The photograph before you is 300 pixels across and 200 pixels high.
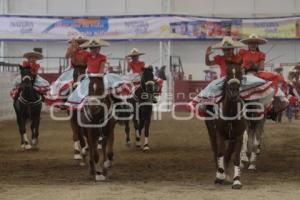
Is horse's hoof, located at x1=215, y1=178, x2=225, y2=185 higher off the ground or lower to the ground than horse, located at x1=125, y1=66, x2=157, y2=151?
lower

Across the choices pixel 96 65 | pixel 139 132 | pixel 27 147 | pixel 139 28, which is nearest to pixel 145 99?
pixel 139 132

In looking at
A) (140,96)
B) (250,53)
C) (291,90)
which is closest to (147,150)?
(140,96)

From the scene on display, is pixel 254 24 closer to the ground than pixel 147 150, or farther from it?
farther from it

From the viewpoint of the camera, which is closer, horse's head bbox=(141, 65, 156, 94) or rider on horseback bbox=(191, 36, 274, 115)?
rider on horseback bbox=(191, 36, 274, 115)

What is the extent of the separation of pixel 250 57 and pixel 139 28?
67.4 feet

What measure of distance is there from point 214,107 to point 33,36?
23963mm

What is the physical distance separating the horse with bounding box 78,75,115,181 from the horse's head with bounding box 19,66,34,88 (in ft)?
15.6

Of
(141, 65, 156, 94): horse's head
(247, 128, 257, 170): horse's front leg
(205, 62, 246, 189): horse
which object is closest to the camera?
(205, 62, 246, 189): horse

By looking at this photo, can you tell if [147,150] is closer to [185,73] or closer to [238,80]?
[238,80]

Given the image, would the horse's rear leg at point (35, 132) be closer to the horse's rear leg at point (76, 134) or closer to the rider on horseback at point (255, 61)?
the horse's rear leg at point (76, 134)

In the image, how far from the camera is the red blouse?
39.4 feet

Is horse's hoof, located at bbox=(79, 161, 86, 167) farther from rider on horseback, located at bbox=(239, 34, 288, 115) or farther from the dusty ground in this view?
rider on horseback, located at bbox=(239, 34, 288, 115)

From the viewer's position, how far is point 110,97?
1114cm

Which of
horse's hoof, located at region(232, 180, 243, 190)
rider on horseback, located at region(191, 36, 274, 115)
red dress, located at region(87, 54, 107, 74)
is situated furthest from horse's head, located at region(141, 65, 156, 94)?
horse's hoof, located at region(232, 180, 243, 190)
